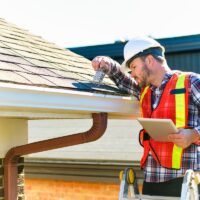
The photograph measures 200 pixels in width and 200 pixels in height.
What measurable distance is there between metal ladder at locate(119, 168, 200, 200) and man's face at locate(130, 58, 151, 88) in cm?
69

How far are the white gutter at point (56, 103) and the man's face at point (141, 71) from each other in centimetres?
30

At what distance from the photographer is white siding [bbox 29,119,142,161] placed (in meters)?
10.0

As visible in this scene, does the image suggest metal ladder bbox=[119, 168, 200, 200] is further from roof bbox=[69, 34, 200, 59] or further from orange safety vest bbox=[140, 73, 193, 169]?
roof bbox=[69, 34, 200, 59]

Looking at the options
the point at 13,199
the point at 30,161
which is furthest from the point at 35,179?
the point at 13,199

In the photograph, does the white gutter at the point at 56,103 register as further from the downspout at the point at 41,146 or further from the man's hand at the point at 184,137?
the man's hand at the point at 184,137

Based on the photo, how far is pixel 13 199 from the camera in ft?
15.4

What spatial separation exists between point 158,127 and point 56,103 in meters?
0.74

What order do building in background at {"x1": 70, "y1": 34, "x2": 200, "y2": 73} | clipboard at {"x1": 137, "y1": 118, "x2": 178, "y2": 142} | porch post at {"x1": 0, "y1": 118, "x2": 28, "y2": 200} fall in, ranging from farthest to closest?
building in background at {"x1": 70, "y1": 34, "x2": 200, "y2": 73} < porch post at {"x1": 0, "y1": 118, "x2": 28, "y2": 200} < clipboard at {"x1": 137, "y1": 118, "x2": 178, "y2": 142}

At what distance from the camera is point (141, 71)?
158 inches

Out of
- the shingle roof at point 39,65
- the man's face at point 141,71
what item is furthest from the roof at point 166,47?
the man's face at point 141,71

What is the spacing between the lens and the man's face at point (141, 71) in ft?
13.1

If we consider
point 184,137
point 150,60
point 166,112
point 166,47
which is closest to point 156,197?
point 184,137

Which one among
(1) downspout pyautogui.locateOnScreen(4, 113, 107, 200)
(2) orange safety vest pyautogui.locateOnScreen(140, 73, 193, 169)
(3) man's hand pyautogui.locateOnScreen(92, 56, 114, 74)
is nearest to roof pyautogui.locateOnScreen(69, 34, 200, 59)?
A: (3) man's hand pyautogui.locateOnScreen(92, 56, 114, 74)

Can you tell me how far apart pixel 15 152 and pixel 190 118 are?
1.62 meters
